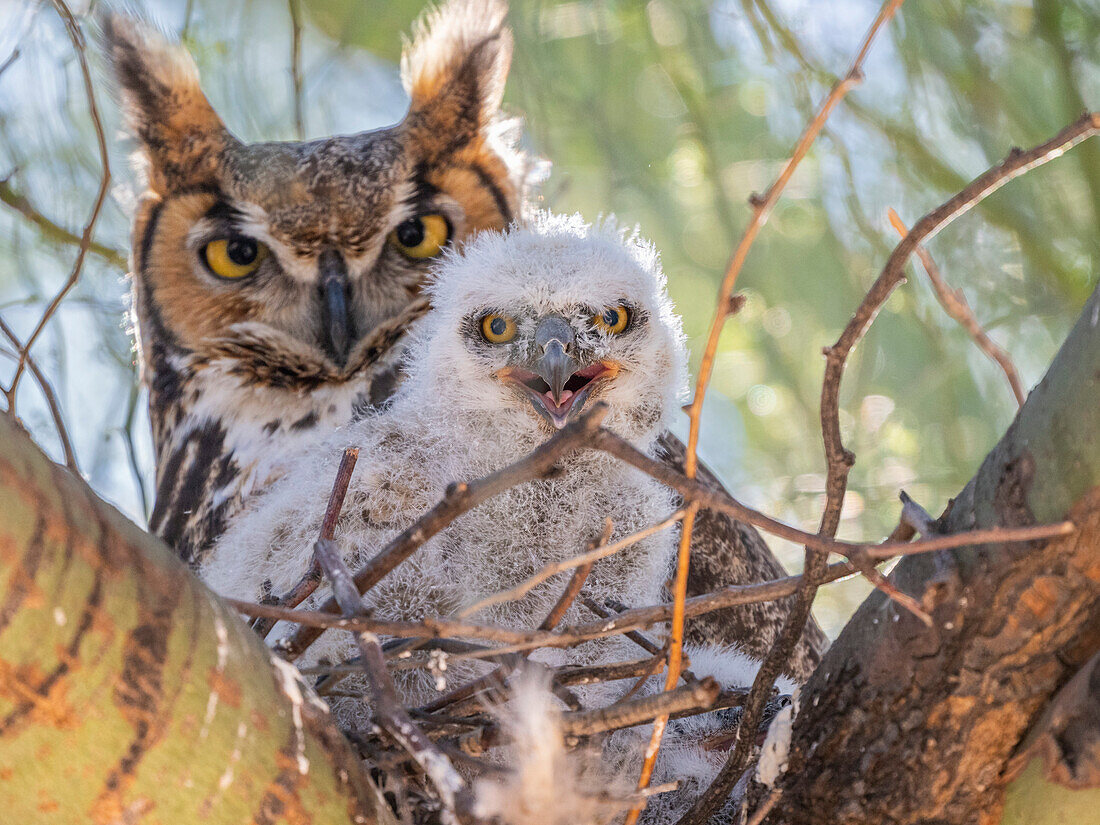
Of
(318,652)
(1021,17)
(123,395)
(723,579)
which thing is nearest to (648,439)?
(723,579)

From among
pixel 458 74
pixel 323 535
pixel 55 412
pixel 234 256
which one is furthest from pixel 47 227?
pixel 323 535

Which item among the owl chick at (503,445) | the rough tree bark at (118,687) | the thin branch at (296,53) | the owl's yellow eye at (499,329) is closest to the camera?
the rough tree bark at (118,687)

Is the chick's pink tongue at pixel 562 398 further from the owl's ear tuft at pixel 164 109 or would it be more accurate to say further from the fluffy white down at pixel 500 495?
the owl's ear tuft at pixel 164 109

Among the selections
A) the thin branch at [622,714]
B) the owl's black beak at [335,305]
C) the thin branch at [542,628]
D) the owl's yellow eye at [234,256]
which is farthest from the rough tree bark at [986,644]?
the owl's yellow eye at [234,256]

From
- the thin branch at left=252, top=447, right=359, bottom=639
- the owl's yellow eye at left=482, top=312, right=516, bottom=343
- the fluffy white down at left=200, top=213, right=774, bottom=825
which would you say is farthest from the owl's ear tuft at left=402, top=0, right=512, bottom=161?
the thin branch at left=252, top=447, right=359, bottom=639

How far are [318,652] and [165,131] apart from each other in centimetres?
123

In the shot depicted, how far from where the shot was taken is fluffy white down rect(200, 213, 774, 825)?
1.39 m

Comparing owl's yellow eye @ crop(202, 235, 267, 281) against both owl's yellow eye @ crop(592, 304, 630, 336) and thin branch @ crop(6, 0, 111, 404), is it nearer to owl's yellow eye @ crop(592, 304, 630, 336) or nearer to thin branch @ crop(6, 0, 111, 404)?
thin branch @ crop(6, 0, 111, 404)

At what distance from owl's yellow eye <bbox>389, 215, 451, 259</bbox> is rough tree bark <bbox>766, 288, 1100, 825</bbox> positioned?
1238mm

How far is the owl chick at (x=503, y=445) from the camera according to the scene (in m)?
1.43

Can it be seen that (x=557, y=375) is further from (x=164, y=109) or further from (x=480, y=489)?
(x=164, y=109)

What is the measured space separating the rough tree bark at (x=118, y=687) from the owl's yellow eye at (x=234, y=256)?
1.27 m

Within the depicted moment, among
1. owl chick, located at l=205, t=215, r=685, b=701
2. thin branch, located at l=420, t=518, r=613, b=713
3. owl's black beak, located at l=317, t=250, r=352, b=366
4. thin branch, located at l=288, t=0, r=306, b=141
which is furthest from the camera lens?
thin branch, located at l=288, t=0, r=306, b=141

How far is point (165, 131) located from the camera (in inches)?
85.7
